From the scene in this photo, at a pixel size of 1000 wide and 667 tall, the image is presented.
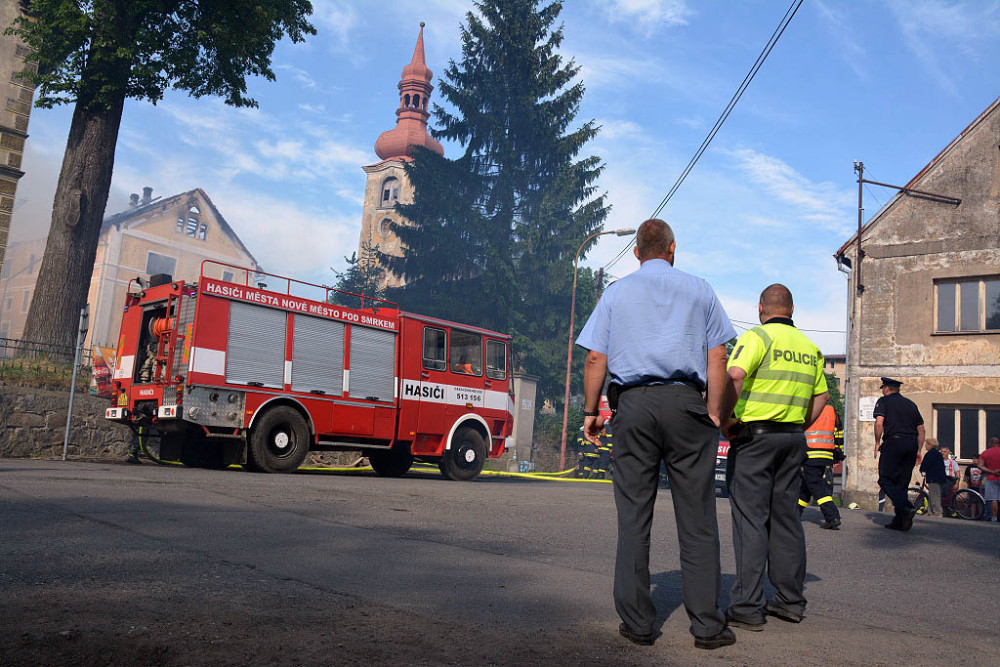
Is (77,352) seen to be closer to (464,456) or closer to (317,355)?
(317,355)

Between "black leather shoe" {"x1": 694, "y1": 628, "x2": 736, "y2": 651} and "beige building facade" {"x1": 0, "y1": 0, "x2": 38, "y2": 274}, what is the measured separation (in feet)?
61.0

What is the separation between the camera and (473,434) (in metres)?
15.5

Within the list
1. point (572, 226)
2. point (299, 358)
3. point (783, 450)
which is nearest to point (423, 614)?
point (783, 450)

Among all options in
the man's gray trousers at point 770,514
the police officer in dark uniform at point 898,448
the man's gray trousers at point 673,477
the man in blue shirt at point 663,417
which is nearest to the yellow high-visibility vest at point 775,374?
the man's gray trousers at point 770,514

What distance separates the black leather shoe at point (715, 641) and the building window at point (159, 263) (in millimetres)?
59389

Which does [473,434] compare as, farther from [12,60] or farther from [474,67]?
[474,67]

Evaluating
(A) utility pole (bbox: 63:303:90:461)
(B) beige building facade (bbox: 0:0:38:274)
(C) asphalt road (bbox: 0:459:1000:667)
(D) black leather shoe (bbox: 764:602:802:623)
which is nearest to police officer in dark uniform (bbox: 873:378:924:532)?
(C) asphalt road (bbox: 0:459:1000:667)

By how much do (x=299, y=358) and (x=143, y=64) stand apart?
7600mm

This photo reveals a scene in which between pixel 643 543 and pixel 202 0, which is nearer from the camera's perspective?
pixel 643 543

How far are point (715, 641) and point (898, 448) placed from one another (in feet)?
23.0

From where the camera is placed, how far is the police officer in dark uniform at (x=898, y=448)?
9.44 meters

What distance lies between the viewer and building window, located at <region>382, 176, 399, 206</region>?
7056cm

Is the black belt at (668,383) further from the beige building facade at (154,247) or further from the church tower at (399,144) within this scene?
the church tower at (399,144)

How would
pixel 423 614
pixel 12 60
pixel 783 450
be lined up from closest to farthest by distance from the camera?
pixel 423 614 → pixel 783 450 → pixel 12 60
